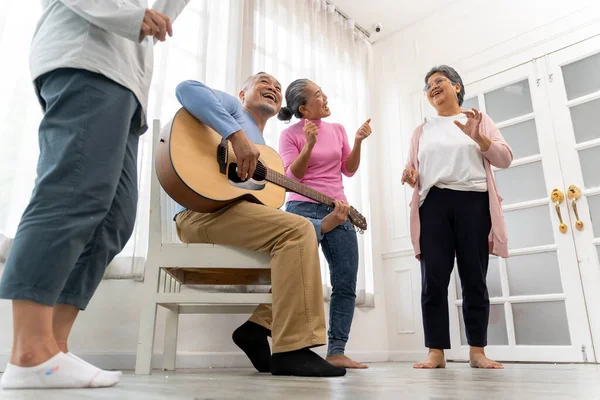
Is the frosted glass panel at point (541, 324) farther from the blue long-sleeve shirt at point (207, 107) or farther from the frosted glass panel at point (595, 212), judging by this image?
the blue long-sleeve shirt at point (207, 107)

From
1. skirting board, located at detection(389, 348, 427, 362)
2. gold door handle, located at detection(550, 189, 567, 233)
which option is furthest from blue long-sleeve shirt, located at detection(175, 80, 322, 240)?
skirting board, located at detection(389, 348, 427, 362)

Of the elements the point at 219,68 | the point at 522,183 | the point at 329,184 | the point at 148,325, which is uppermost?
the point at 219,68

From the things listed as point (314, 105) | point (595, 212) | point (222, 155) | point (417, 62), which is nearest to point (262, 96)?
point (314, 105)

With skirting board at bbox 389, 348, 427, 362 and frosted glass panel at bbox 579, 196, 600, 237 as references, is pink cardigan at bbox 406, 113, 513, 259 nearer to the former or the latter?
frosted glass panel at bbox 579, 196, 600, 237

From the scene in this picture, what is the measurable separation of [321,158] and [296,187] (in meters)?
0.34

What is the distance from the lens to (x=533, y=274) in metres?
2.67

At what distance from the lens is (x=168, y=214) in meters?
1.69

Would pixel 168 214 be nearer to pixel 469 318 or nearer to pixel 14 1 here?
pixel 14 1

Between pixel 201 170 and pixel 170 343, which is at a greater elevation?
pixel 201 170

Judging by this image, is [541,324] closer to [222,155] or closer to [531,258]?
[531,258]

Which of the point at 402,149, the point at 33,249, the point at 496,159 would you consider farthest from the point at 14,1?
the point at 402,149

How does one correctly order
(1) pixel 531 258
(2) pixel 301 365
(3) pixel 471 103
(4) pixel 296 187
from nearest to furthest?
(2) pixel 301 365 < (4) pixel 296 187 < (1) pixel 531 258 < (3) pixel 471 103

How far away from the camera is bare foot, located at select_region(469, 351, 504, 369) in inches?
70.4

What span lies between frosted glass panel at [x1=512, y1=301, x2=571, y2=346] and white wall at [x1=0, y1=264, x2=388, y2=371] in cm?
Result: 161
